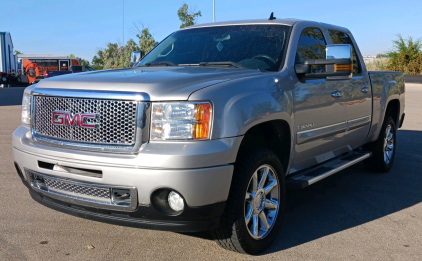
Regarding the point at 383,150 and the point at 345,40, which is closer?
the point at 345,40

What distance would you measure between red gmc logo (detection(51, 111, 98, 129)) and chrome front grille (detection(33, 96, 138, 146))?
16 mm

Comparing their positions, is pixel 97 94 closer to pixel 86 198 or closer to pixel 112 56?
pixel 86 198

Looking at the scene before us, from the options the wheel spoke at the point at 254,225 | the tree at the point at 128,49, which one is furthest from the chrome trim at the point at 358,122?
the tree at the point at 128,49

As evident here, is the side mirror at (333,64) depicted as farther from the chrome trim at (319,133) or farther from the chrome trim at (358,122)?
the chrome trim at (358,122)

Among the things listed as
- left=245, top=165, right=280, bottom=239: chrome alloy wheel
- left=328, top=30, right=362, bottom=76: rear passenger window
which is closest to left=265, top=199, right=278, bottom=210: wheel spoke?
left=245, top=165, right=280, bottom=239: chrome alloy wheel

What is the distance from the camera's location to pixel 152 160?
3.04 meters

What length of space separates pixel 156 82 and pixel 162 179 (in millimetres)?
713

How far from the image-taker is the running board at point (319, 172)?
414 cm

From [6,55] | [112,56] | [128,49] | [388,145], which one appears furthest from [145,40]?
[388,145]

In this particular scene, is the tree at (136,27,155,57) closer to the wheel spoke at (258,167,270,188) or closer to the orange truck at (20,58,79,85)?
the orange truck at (20,58,79,85)

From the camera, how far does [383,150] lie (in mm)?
6363

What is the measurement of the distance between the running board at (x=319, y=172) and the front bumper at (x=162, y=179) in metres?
1.09

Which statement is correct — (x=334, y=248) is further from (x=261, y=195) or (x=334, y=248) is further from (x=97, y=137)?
(x=97, y=137)

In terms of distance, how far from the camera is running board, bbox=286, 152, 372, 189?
13.6ft
